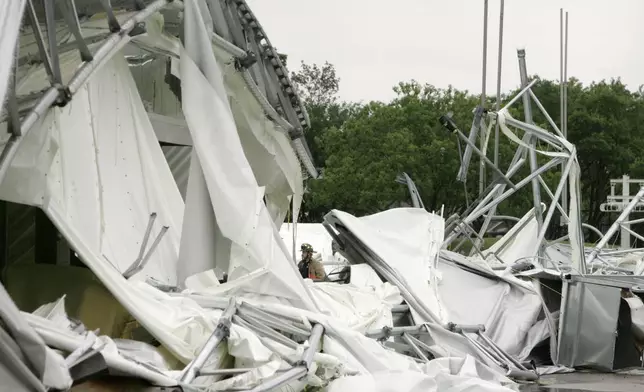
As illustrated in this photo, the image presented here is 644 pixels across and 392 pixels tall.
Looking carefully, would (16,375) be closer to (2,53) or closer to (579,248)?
(2,53)

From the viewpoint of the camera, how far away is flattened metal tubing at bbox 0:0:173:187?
19.2 feet

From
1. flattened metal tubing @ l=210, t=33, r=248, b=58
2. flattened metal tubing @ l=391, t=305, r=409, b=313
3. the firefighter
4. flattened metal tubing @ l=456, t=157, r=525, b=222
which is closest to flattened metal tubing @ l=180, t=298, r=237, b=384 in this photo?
flattened metal tubing @ l=210, t=33, r=248, b=58

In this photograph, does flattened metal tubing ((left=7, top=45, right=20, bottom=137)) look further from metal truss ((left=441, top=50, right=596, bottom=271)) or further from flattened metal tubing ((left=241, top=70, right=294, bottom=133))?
metal truss ((left=441, top=50, right=596, bottom=271))

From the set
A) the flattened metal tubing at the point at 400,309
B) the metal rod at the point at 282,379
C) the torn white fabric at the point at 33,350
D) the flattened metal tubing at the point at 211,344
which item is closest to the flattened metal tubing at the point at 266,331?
the flattened metal tubing at the point at 211,344

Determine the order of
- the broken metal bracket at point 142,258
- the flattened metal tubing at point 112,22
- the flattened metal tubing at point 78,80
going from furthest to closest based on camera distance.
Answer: the flattened metal tubing at point 112,22
the broken metal bracket at point 142,258
the flattened metal tubing at point 78,80

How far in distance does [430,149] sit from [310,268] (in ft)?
78.2

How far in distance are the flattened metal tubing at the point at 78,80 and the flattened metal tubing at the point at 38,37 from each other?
6.6 inches

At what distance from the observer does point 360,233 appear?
13.2 m

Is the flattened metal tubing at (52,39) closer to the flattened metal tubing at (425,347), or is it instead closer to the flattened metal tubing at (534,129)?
the flattened metal tubing at (425,347)

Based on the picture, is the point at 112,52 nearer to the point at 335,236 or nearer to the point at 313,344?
the point at 313,344

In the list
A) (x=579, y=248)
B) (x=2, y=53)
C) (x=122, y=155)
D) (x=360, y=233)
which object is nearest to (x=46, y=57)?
(x=2, y=53)

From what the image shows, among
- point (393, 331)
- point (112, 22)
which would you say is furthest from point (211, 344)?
point (393, 331)

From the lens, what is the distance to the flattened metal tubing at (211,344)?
244 inches

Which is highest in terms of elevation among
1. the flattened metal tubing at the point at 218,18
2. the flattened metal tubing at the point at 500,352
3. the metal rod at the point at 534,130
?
the flattened metal tubing at the point at 218,18
